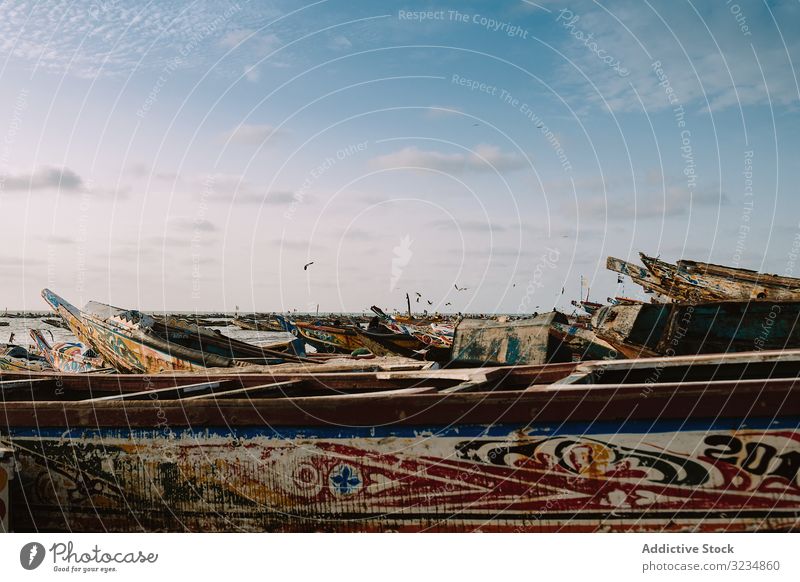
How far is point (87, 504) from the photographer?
15.2ft

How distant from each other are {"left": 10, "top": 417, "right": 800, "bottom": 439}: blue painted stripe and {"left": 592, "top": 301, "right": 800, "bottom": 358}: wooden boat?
3327 mm

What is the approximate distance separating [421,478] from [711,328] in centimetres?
478

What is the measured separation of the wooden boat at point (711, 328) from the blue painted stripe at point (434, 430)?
3.33 m

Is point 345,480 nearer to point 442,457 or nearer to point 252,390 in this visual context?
point 442,457

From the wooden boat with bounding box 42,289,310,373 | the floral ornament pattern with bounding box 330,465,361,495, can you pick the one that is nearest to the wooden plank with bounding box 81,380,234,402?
the floral ornament pattern with bounding box 330,465,361,495

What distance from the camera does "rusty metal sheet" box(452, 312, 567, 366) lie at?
6465 millimetres

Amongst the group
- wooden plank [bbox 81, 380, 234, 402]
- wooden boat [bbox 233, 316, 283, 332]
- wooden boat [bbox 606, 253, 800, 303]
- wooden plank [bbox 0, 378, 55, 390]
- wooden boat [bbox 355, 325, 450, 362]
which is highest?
wooden boat [bbox 606, 253, 800, 303]

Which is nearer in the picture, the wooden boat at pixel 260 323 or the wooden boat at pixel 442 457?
the wooden boat at pixel 442 457

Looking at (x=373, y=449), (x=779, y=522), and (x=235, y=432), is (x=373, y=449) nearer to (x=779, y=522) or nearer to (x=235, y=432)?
(x=235, y=432)

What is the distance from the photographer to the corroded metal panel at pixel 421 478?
12.3 feet

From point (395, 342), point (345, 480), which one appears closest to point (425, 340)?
point (395, 342)

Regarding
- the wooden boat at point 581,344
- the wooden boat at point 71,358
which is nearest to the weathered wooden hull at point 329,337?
the wooden boat at point 71,358

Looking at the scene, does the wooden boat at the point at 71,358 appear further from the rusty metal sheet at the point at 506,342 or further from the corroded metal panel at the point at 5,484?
the rusty metal sheet at the point at 506,342

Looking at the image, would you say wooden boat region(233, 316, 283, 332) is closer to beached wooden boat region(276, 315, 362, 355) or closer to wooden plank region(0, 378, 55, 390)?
beached wooden boat region(276, 315, 362, 355)
